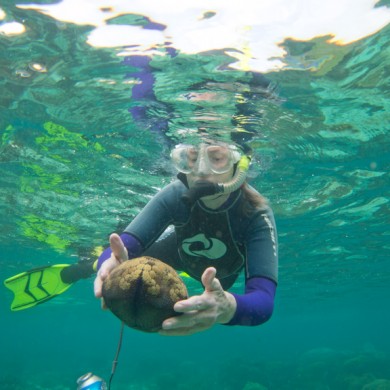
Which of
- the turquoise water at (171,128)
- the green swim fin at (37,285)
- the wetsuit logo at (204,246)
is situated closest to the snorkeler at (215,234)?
the wetsuit logo at (204,246)

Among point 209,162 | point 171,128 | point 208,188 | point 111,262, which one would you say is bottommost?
point 171,128

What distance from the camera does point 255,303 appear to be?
12.2 feet

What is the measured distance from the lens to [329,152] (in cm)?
1120

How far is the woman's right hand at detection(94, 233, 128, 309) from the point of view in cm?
373

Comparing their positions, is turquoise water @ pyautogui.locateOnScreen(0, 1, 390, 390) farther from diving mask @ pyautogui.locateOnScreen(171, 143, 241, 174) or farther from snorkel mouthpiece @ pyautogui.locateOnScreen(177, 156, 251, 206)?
snorkel mouthpiece @ pyautogui.locateOnScreen(177, 156, 251, 206)

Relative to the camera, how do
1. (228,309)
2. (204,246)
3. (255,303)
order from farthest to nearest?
(204,246), (255,303), (228,309)

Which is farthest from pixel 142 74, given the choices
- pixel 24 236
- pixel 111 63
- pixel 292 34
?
pixel 24 236

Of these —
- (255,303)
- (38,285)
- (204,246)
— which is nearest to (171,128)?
(204,246)

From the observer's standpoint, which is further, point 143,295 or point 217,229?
point 217,229

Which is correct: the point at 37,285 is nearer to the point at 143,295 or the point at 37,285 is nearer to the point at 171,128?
the point at 171,128

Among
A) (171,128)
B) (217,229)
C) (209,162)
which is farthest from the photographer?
(171,128)

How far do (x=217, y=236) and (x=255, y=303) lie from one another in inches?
77.2

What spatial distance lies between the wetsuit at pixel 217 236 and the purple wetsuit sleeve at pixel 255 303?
0.04ft

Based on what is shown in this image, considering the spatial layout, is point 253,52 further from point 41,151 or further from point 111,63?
point 41,151
